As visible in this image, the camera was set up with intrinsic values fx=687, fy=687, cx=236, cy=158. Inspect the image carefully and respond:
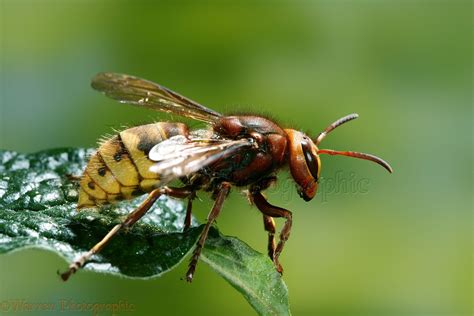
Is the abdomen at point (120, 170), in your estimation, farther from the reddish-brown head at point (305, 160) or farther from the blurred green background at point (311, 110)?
the blurred green background at point (311, 110)

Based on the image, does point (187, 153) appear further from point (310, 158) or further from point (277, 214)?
point (310, 158)

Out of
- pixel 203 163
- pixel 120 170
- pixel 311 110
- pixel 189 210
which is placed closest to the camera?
pixel 203 163

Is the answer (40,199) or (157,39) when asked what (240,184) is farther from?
(157,39)

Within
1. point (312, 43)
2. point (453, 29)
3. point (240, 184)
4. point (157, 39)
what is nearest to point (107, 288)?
point (240, 184)

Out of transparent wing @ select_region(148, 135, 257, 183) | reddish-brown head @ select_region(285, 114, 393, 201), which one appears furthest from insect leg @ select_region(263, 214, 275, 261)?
transparent wing @ select_region(148, 135, 257, 183)

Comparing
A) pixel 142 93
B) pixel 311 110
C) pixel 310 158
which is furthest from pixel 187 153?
pixel 311 110

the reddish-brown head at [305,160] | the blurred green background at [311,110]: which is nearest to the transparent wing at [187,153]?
the reddish-brown head at [305,160]
